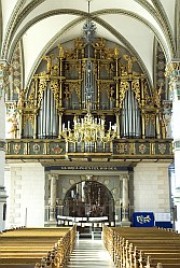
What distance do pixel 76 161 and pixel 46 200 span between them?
273 centimetres

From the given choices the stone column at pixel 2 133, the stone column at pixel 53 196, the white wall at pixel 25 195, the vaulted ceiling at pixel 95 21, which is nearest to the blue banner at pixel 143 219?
the stone column at pixel 53 196

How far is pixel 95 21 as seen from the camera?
23844 mm

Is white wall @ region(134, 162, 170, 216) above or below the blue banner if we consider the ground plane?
above

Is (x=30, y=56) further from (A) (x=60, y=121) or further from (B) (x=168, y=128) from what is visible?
(B) (x=168, y=128)

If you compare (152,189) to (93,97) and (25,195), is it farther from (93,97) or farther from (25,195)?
(25,195)

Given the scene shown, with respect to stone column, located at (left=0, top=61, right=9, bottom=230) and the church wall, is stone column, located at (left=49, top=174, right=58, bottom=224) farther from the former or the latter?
stone column, located at (left=0, top=61, right=9, bottom=230)

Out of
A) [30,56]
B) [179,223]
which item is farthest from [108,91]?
[179,223]

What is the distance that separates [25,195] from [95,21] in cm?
1025

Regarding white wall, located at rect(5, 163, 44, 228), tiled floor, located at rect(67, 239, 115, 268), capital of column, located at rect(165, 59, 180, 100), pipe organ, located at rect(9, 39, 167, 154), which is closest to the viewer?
tiled floor, located at rect(67, 239, 115, 268)

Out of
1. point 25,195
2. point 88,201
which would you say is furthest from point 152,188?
point 25,195

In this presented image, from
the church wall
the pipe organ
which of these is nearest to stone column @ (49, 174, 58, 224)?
the pipe organ

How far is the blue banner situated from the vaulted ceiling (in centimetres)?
764

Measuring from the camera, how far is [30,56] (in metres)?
25.3

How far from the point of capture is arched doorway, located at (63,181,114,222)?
94.1 ft
